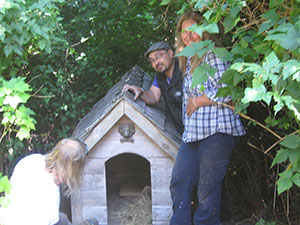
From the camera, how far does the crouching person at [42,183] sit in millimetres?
2928

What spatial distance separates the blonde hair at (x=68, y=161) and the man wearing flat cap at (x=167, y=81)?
829 mm

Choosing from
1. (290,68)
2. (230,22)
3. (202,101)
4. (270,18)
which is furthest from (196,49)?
(202,101)

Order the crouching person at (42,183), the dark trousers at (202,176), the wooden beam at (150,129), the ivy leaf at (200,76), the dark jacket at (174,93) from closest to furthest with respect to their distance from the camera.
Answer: the ivy leaf at (200,76)
the crouching person at (42,183)
the dark trousers at (202,176)
the wooden beam at (150,129)
the dark jacket at (174,93)

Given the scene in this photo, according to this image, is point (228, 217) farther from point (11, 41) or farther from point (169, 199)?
point (11, 41)

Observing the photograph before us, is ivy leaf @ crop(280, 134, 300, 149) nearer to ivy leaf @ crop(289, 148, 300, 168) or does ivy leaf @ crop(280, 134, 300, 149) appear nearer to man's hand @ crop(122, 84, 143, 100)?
ivy leaf @ crop(289, 148, 300, 168)

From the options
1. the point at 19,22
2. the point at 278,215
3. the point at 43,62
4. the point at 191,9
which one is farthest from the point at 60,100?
the point at 278,215

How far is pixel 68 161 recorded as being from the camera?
318cm

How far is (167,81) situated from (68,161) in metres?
1.26

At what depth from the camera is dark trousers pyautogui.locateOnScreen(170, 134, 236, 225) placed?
3.27 meters

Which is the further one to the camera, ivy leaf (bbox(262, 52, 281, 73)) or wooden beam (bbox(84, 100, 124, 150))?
wooden beam (bbox(84, 100, 124, 150))

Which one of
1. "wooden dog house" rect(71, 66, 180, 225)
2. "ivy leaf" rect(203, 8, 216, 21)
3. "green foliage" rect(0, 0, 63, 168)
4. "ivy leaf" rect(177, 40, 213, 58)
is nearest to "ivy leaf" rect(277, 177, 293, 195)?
"ivy leaf" rect(177, 40, 213, 58)

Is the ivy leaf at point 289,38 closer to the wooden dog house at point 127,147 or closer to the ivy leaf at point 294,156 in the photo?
the ivy leaf at point 294,156

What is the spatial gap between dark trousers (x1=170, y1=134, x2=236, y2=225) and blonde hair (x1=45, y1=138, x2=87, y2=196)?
80cm

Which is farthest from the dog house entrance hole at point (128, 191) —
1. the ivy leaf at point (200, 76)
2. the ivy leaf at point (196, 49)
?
the ivy leaf at point (196, 49)
